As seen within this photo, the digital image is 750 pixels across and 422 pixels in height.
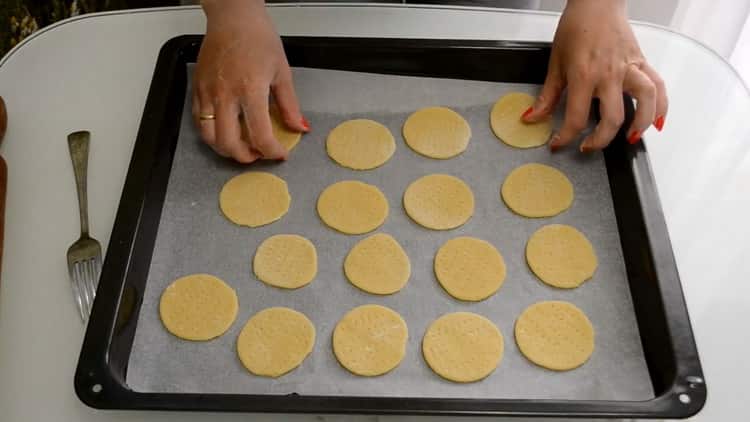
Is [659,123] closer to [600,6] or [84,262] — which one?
[600,6]

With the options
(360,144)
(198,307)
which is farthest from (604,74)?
(198,307)

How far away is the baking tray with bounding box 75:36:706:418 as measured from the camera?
2.31 ft

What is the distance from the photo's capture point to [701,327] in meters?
0.80

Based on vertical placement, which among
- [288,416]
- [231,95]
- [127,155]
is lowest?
[288,416]

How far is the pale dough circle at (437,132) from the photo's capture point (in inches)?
38.7

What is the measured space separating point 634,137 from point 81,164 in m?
0.77

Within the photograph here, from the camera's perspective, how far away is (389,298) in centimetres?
85

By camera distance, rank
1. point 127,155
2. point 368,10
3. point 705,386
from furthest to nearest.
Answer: point 368,10, point 127,155, point 705,386

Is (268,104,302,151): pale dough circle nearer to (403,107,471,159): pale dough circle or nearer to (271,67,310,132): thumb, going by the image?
(271,67,310,132): thumb

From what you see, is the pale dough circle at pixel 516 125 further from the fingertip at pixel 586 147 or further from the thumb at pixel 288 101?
the thumb at pixel 288 101

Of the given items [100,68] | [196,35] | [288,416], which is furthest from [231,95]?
[288,416]

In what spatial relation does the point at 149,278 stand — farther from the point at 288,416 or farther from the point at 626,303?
the point at 626,303

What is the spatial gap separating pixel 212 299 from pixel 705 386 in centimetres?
58

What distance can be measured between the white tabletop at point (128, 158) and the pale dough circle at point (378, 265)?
0.19 m
